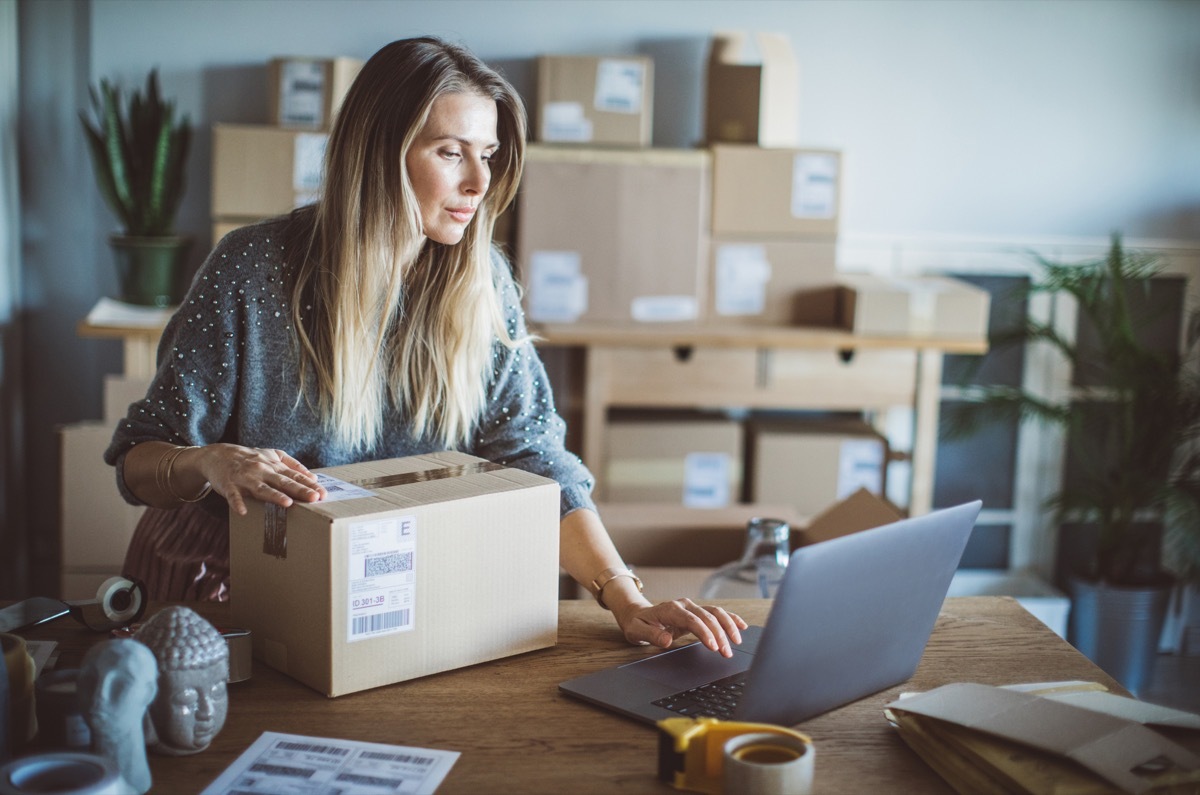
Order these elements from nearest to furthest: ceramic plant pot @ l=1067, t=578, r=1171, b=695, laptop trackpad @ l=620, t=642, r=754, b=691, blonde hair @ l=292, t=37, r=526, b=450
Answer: laptop trackpad @ l=620, t=642, r=754, b=691 → blonde hair @ l=292, t=37, r=526, b=450 → ceramic plant pot @ l=1067, t=578, r=1171, b=695

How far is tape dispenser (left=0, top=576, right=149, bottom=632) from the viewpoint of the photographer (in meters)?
1.42

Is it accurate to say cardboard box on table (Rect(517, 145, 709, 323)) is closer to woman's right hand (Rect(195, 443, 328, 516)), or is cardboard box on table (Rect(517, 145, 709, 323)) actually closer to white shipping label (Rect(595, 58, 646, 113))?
white shipping label (Rect(595, 58, 646, 113))

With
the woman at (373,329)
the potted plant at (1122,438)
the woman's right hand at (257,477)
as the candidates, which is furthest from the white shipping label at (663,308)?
the woman's right hand at (257,477)

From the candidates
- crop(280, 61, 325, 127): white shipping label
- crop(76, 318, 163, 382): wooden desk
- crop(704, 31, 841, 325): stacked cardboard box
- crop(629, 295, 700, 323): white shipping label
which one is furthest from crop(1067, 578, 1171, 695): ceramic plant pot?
crop(76, 318, 163, 382): wooden desk

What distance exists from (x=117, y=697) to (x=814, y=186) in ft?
8.46

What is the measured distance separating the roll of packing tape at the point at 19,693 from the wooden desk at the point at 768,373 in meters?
2.11

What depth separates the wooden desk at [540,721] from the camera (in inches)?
44.9

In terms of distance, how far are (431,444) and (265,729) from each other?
610 millimetres

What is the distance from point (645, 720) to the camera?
125cm

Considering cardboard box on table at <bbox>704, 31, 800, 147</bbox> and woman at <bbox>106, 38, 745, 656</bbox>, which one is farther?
cardboard box on table at <bbox>704, 31, 800, 147</bbox>

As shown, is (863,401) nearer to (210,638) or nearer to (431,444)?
(431,444)

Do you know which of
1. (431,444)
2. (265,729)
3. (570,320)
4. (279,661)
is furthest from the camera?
(570,320)

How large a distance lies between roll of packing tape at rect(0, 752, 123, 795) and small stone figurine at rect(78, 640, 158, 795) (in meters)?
0.02

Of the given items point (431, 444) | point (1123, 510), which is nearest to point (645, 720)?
point (431, 444)
